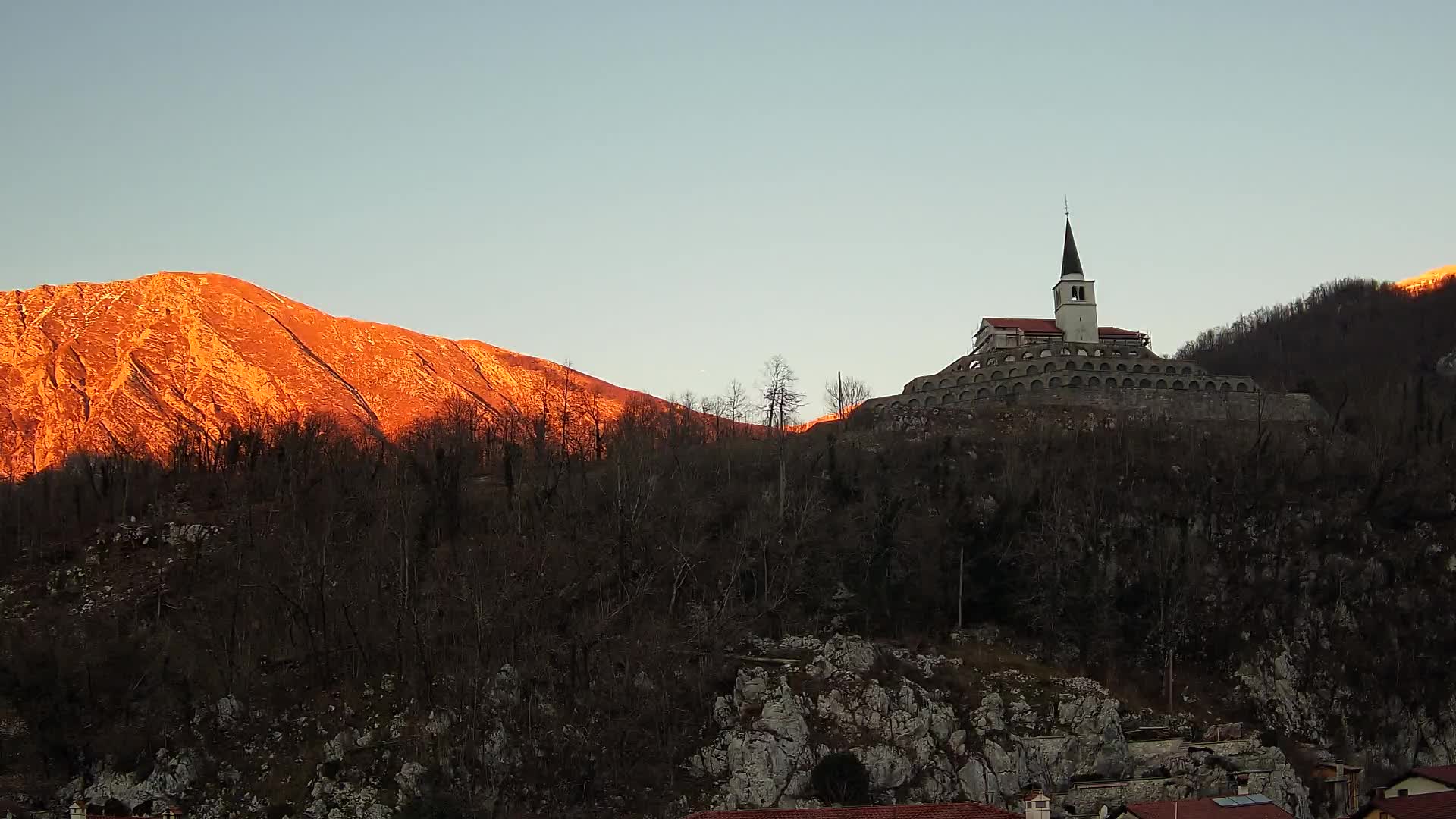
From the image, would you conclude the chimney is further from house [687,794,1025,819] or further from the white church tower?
the white church tower

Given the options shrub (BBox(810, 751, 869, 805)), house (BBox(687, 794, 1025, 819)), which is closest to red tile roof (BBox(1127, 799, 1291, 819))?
house (BBox(687, 794, 1025, 819))

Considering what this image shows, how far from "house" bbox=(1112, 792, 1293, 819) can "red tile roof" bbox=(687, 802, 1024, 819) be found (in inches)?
158

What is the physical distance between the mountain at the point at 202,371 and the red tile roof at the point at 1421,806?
8079 cm

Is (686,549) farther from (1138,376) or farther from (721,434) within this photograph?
(1138,376)

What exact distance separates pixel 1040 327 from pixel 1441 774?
174 feet

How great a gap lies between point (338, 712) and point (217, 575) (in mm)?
15800

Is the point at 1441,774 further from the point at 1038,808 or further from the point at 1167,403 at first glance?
the point at 1167,403

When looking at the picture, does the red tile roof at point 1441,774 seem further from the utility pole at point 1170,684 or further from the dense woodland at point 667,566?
the dense woodland at point 667,566

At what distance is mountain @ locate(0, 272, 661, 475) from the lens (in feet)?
397

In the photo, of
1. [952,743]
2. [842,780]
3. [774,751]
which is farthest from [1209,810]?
[774,751]

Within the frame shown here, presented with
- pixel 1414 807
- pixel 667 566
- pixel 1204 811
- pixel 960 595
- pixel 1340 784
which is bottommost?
pixel 1340 784

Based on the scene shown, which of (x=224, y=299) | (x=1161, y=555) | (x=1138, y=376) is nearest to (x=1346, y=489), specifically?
(x=1161, y=555)

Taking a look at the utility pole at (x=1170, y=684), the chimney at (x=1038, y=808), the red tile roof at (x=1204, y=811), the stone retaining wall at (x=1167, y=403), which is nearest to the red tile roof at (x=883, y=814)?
the chimney at (x=1038, y=808)

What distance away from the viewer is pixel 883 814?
3703 cm
